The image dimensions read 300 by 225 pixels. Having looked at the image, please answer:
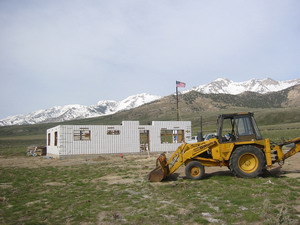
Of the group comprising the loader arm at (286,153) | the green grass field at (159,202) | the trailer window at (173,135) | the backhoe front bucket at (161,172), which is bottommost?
the green grass field at (159,202)

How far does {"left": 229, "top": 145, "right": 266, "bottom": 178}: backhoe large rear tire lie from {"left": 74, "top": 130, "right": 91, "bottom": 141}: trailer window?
19.3 m

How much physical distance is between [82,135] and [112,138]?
3079mm

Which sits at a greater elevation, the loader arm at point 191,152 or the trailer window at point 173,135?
the trailer window at point 173,135

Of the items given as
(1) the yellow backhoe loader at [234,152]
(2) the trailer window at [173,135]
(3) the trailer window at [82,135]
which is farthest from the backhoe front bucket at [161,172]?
(2) the trailer window at [173,135]

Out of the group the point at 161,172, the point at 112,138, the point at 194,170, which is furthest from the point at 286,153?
the point at 112,138

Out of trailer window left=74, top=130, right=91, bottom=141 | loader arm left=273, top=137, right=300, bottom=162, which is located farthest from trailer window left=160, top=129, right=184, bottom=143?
loader arm left=273, top=137, right=300, bottom=162

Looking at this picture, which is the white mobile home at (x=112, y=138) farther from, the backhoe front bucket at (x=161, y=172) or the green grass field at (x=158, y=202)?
the backhoe front bucket at (x=161, y=172)

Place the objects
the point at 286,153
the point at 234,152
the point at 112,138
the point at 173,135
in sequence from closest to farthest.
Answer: the point at 234,152
the point at 286,153
the point at 112,138
the point at 173,135

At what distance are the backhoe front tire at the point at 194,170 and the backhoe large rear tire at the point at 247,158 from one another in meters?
1.19

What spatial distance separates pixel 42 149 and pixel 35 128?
562 ft

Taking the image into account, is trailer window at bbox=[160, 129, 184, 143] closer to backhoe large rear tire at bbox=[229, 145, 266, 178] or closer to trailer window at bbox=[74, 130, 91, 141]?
trailer window at bbox=[74, 130, 91, 141]

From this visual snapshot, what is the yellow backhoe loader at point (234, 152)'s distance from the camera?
410 inches

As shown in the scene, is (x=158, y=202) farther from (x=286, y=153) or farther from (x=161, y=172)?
(x=286, y=153)

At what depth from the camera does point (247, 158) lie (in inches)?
417
